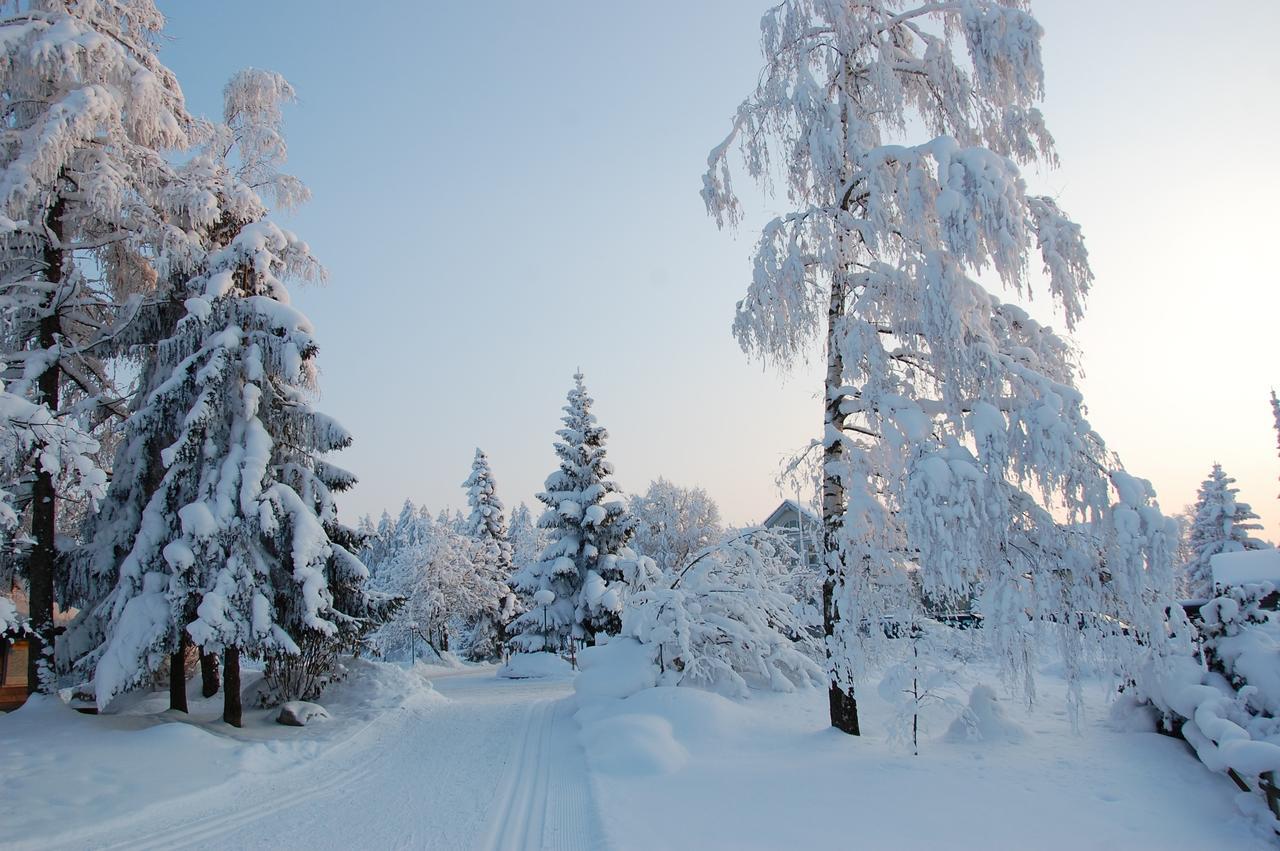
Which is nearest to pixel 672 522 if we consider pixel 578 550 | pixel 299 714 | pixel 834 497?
→ pixel 578 550

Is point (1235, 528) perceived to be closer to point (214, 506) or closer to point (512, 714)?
point (512, 714)

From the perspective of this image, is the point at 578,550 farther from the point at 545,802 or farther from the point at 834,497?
the point at 545,802

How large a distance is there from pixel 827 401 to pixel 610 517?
1658 cm

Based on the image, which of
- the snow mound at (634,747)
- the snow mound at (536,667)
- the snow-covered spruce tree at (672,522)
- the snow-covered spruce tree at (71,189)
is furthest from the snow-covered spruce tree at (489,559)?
the snow mound at (634,747)

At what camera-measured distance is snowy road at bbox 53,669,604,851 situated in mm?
6809

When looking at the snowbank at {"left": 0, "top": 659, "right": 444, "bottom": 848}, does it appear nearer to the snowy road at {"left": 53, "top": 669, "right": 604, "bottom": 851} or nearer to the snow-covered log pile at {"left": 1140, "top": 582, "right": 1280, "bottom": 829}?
the snowy road at {"left": 53, "top": 669, "right": 604, "bottom": 851}

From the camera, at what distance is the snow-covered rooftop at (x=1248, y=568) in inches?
377

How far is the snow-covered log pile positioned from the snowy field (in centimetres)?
35

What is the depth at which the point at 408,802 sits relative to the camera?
8.09 meters

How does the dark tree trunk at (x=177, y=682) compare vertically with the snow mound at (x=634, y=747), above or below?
above

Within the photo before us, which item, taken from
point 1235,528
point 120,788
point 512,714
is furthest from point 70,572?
point 1235,528

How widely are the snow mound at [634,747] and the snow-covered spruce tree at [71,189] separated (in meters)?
8.92

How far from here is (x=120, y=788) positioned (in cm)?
816

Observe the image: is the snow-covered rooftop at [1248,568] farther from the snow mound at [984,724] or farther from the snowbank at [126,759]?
the snowbank at [126,759]
